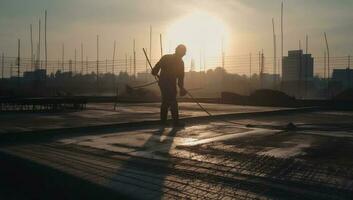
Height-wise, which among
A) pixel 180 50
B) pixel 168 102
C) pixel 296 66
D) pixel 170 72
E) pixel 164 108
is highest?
pixel 296 66

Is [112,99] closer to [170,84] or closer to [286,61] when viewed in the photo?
[170,84]

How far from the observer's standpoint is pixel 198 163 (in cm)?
465

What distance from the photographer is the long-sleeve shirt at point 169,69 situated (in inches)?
358

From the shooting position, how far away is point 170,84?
9047 millimetres

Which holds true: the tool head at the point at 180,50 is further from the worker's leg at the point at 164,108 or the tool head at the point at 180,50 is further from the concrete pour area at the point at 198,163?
the concrete pour area at the point at 198,163

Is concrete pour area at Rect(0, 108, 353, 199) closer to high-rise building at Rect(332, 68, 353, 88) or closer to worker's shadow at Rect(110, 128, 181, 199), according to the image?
worker's shadow at Rect(110, 128, 181, 199)

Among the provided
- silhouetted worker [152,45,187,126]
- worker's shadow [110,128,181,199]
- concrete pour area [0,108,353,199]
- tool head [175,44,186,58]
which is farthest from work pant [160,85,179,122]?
worker's shadow [110,128,181,199]

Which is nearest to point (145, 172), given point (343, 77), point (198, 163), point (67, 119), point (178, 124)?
point (198, 163)

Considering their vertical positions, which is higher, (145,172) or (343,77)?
(343,77)

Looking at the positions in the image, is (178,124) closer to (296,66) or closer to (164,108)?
(164,108)

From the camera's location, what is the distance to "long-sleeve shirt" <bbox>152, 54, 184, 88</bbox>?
909 centimetres

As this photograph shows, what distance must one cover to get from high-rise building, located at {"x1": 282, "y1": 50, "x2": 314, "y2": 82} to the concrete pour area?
84.1 feet

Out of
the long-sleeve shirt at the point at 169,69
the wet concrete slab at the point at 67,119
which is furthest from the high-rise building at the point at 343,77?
the long-sleeve shirt at the point at 169,69

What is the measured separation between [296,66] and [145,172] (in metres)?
30.2
